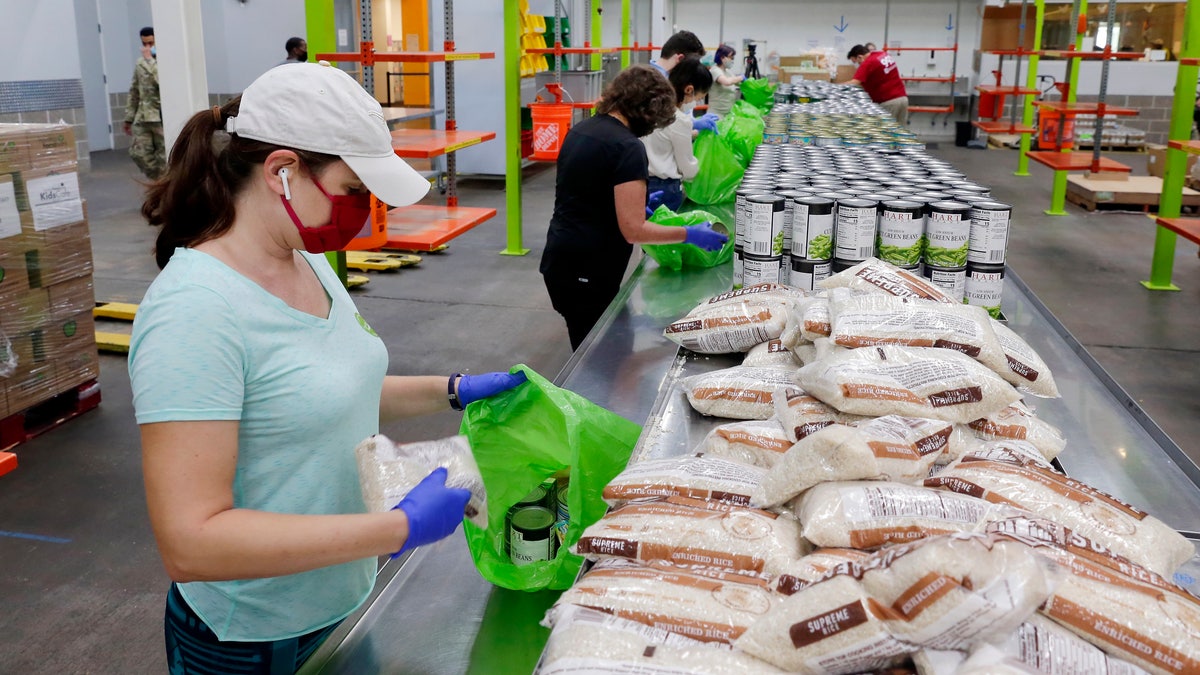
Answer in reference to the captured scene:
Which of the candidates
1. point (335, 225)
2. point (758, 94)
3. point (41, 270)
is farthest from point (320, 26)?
point (758, 94)

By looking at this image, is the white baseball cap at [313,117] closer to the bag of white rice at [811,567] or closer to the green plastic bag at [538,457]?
the green plastic bag at [538,457]

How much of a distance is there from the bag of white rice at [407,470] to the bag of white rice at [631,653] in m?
0.29

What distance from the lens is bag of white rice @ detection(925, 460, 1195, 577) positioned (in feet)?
3.60

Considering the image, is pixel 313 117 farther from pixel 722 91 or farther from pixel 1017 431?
pixel 722 91

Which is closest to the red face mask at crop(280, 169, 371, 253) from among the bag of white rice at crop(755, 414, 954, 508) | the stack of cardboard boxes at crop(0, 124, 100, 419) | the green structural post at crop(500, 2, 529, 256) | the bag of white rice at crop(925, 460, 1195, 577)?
the bag of white rice at crop(755, 414, 954, 508)

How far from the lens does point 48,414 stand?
13.3ft

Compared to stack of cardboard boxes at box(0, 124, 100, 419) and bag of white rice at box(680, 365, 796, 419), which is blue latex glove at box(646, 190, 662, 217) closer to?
stack of cardboard boxes at box(0, 124, 100, 419)

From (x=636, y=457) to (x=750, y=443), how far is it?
212 mm

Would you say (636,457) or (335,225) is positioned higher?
(335,225)

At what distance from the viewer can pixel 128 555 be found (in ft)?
9.93

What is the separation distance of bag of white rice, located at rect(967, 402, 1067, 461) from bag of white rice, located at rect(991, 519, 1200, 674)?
1.57ft

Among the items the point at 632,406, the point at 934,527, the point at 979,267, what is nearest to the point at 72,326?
the point at 632,406

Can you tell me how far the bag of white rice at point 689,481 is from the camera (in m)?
1.21

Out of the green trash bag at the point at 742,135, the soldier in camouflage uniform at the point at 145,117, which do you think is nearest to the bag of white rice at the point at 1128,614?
the green trash bag at the point at 742,135
